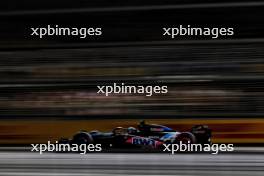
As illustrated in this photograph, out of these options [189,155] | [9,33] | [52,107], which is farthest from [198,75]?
[9,33]

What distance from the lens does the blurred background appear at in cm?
537

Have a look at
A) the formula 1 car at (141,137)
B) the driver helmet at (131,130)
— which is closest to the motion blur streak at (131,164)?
the formula 1 car at (141,137)

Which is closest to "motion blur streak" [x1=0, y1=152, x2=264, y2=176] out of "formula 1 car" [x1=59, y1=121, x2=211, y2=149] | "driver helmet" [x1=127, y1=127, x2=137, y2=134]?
Result: "formula 1 car" [x1=59, y1=121, x2=211, y2=149]

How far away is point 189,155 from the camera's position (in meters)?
5.55

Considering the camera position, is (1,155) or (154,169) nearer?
(154,169)

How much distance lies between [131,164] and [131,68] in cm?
97

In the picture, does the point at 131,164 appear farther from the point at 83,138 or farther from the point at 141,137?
the point at 83,138

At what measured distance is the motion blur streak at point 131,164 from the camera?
5332 millimetres

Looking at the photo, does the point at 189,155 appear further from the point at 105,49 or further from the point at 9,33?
the point at 9,33

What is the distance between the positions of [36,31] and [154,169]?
1.85 meters

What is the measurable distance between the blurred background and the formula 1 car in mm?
90

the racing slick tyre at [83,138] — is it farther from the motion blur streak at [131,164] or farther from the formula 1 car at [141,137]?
the motion blur streak at [131,164]

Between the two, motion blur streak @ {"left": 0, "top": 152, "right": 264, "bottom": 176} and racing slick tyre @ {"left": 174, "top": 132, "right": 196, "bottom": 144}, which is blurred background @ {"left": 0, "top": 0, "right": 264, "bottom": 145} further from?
motion blur streak @ {"left": 0, "top": 152, "right": 264, "bottom": 176}

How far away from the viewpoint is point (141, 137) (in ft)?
18.7
